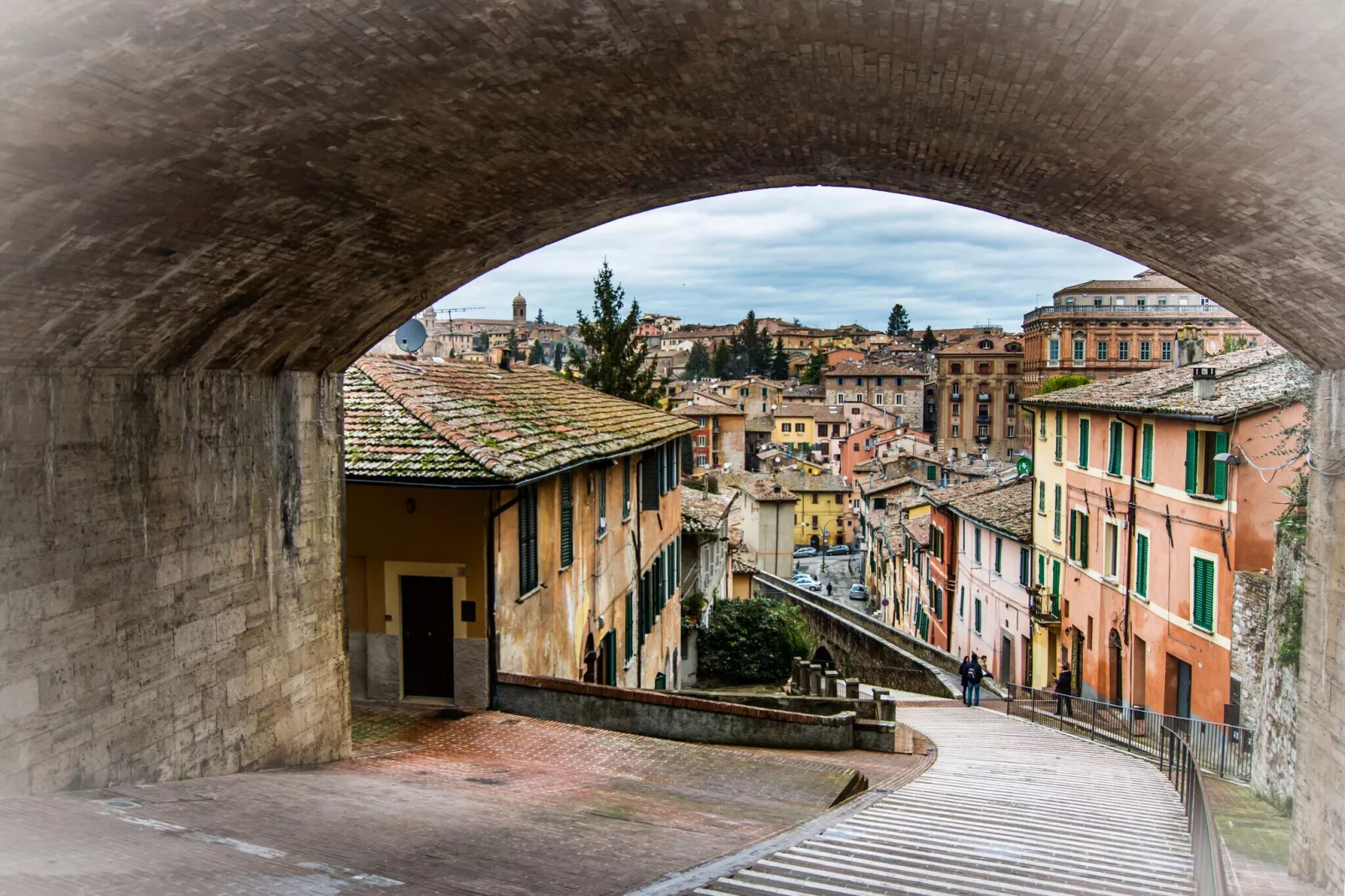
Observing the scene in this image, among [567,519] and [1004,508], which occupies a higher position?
[567,519]

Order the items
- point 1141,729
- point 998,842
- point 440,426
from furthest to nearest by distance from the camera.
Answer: point 1141,729
point 440,426
point 998,842

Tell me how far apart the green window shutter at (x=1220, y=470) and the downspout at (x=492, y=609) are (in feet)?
52.6

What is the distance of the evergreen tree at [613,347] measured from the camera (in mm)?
48750

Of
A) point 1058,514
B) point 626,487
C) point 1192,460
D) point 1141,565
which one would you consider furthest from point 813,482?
point 626,487

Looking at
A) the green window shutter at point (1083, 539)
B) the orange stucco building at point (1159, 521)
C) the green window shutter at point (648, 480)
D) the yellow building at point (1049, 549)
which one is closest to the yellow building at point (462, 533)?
the green window shutter at point (648, 480)

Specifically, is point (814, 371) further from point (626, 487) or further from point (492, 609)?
point (492, 609)

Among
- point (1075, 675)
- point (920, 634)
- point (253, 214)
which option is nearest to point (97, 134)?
point (253, 214)

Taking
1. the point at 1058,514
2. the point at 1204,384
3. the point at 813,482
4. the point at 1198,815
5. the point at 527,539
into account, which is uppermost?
the point at 1204,384

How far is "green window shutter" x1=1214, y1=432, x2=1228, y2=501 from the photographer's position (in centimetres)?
2272

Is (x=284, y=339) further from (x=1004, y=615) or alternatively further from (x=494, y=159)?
(x=1004, y=615)

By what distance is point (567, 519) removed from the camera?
1759 centimetres

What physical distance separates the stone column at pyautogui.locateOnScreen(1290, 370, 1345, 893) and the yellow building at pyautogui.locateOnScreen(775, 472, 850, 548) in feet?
229

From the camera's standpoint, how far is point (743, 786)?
39.5 ft

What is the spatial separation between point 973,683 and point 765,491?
39893 millimetres
